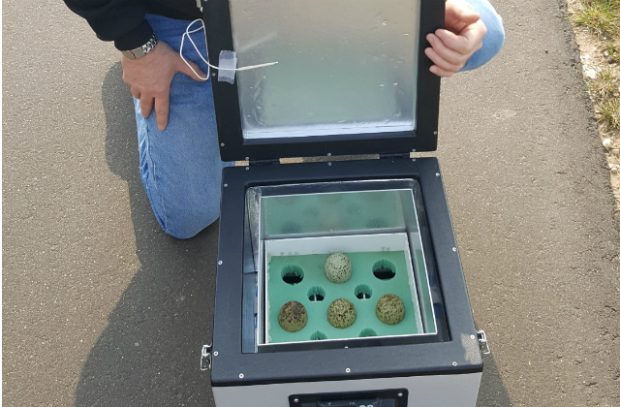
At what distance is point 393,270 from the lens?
1.46 metres

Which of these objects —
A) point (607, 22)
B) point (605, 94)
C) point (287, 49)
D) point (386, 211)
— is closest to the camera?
point (287, 49)

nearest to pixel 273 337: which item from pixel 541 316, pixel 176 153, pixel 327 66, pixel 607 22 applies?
pixel 327 66

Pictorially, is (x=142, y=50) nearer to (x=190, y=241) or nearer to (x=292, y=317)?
(x=190, y=241)

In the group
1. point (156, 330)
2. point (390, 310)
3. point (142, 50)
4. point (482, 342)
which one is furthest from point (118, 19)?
point (482, 342)

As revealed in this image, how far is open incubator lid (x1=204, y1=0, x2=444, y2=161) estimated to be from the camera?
120 cm

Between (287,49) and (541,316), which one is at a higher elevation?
(287,49)

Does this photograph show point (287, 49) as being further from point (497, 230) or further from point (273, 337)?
point (497, 230)

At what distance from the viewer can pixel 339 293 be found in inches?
56.1

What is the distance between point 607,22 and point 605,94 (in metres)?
0.31

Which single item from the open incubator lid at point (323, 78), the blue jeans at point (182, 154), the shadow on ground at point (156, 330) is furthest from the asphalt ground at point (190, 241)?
the open incubator lid at point (323, 78)

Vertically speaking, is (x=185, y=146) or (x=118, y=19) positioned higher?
(x=118, y=19)

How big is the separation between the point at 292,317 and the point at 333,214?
227 mm

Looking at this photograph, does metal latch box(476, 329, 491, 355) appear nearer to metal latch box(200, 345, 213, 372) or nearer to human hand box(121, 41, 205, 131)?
metal latch box(200, 345, 213, 372)

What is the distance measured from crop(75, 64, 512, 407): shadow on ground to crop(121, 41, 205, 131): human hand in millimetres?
380
